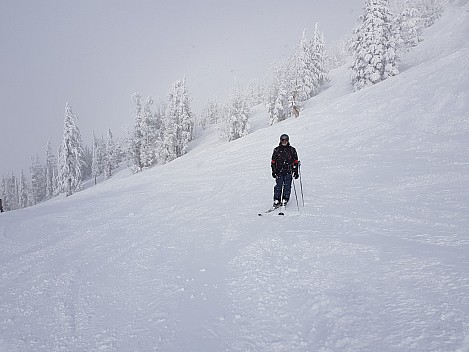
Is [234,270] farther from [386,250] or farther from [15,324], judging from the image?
[15,324]

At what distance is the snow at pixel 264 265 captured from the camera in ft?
10.7

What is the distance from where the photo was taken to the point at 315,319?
3.39 metres

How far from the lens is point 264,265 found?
16.5 feet

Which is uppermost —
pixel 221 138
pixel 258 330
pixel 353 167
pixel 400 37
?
pixel 400 37

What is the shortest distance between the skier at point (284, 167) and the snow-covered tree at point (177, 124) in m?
46.8

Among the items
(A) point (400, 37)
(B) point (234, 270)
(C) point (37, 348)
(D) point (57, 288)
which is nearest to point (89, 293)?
(D) point (57, 288)

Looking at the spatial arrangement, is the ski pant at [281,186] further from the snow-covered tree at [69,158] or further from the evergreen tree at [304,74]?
the snow-covered tree at [69,158]

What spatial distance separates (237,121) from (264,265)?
49.6m

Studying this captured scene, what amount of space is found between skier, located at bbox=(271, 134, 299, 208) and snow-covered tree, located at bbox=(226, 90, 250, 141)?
4411cm

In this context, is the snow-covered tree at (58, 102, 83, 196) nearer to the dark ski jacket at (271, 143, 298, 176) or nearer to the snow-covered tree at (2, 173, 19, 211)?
the dark ski jacket at (271, 143, 298, 176)

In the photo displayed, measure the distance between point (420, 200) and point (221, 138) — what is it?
50685 mm

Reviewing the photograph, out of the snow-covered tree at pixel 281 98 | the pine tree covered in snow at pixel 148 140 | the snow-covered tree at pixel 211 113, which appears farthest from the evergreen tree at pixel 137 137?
the snow-covered tree at pixel 211 113

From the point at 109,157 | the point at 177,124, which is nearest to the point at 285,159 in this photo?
the point at 177,124

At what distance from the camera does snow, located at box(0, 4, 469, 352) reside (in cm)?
328
